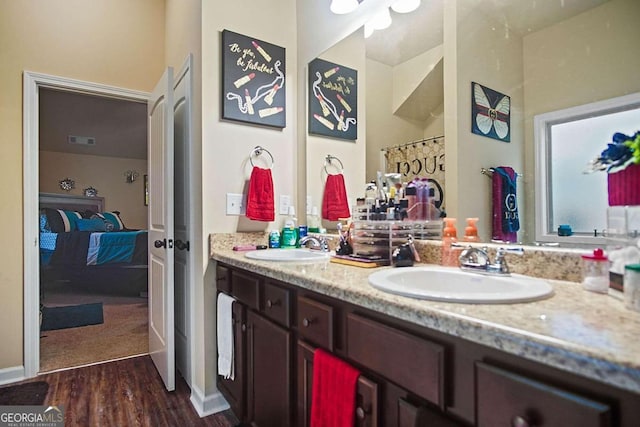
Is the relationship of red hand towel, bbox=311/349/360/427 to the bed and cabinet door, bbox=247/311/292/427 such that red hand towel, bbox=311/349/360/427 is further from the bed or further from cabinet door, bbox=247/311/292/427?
the bed

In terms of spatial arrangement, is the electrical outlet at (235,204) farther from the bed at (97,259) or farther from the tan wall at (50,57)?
the bed at (97,259)

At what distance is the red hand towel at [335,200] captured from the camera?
2.04m

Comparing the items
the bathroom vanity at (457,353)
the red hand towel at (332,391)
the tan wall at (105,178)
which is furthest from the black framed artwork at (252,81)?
A: the tan wall at (105,178)

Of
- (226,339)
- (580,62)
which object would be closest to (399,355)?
(580,62)

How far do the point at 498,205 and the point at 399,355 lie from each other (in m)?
0.76

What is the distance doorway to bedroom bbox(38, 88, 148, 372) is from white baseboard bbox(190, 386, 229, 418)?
41.9 inches

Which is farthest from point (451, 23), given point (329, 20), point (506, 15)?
point (329, 20)

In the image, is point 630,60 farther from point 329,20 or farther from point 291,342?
point 329,20

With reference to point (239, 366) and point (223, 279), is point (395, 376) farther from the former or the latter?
point (223, 279)

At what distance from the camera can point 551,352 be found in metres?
0.52

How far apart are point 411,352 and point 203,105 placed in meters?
1.70

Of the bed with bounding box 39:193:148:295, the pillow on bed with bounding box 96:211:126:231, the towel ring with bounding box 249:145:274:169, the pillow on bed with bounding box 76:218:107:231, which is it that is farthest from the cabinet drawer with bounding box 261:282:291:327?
the pillow on bed with bounding box 96:211:126:231

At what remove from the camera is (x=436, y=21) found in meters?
1.52

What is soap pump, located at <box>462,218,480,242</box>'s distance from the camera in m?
1.31
